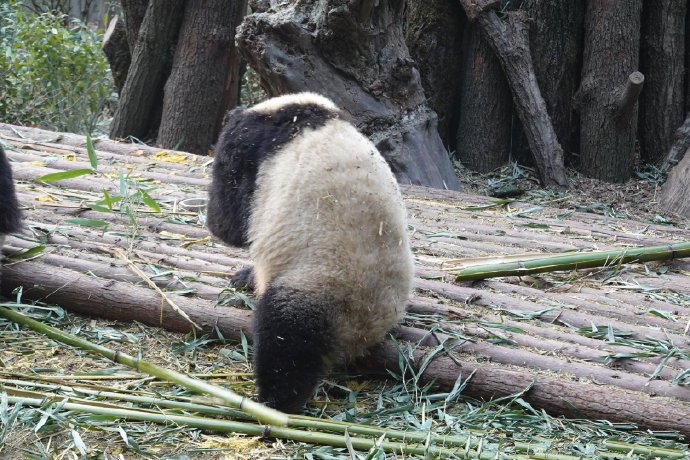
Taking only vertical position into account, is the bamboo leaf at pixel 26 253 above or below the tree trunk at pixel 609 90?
below

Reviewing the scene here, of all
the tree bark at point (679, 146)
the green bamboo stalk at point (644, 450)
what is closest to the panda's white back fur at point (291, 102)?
the green bamboo stalk at point (644, 450)

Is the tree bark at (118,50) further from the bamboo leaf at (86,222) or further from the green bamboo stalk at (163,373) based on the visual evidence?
the green bamboo stalk at (163,373)

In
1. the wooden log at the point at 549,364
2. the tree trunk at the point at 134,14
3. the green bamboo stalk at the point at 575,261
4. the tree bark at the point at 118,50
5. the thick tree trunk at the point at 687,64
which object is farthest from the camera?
the tree bark at the point at 118,50

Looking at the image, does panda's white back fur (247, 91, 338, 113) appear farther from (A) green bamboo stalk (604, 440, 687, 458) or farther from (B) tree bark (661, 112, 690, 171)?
(B) tree bark (661, 112, 690, 171)

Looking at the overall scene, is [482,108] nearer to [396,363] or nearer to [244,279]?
[244,279]

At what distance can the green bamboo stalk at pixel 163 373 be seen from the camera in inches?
120

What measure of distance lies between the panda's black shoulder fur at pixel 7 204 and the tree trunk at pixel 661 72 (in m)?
5.69

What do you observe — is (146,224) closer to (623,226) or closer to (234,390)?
(234,390)

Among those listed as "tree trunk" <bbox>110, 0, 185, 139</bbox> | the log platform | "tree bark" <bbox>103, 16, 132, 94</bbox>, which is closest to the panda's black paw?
the log platform

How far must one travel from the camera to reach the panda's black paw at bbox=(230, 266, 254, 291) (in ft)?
13.4

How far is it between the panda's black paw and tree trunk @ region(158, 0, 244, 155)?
419 centimetres

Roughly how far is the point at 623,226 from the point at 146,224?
319 centimetres

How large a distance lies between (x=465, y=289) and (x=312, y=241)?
1.23 m

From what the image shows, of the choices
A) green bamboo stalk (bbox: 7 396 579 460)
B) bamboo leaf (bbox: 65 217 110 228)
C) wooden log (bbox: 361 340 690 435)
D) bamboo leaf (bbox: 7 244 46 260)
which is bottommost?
green bamboo stalk (bbox: 7 396 579 460)
